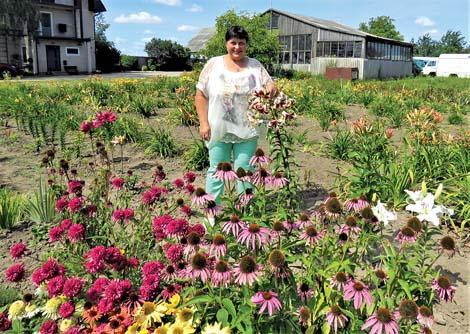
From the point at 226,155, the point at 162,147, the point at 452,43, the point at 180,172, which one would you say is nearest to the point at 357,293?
the point at 226,155

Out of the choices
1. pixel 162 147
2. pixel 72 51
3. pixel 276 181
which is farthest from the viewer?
pixel 72 51

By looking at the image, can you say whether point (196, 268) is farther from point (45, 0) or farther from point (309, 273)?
point (45, 0)

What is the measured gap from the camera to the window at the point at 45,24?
3393 cm

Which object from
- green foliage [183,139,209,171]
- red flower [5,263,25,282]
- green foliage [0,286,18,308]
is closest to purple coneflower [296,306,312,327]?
red flower [5,263,25,282]

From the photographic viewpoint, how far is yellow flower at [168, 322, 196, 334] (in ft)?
5.61

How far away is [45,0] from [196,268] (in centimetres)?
3741

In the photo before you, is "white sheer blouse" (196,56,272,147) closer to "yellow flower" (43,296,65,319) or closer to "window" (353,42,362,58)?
"yellow flower" (43,296,65,319)

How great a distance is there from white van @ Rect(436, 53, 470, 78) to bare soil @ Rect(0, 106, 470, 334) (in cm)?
3182

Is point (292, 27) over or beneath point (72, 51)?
over

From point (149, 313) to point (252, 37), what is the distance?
29959 mm

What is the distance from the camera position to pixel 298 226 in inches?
80.7

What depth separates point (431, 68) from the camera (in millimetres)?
39406

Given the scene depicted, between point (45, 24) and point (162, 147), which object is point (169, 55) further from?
point (162, 147)

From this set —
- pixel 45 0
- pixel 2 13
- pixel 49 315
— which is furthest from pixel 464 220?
pixel 45 0
